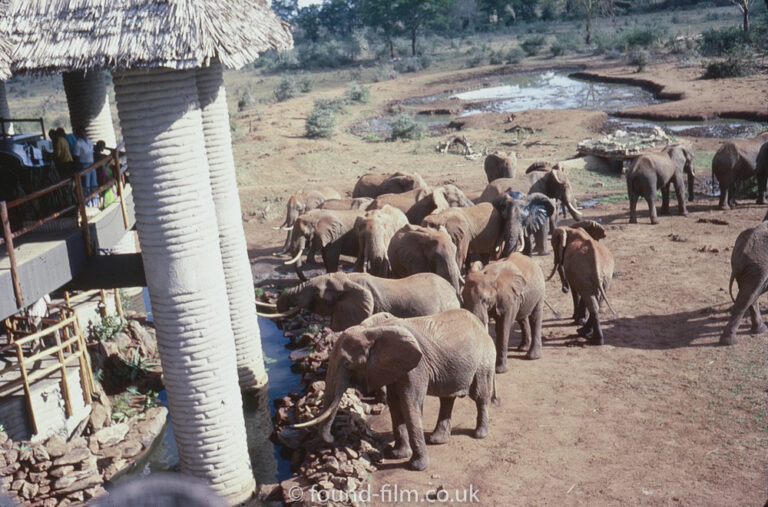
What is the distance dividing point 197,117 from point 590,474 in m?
5.85

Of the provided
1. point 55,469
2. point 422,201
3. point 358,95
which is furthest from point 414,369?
point 358,95

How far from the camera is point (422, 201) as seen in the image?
15625 millimetres

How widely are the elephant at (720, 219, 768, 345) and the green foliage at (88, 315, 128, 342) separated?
32.3ft

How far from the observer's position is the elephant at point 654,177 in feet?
57.6

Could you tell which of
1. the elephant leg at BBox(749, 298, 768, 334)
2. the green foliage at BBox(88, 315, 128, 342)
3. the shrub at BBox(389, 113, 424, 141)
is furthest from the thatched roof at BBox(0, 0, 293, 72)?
the shrub at BBox(389, 113, 424, 141)

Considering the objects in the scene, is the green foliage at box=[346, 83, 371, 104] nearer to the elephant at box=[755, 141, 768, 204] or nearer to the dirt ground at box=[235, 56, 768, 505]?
the dirt ground at box=[235, 56, 768, 505]

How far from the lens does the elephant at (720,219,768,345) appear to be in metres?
10.8

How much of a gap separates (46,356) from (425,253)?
6.03 meters

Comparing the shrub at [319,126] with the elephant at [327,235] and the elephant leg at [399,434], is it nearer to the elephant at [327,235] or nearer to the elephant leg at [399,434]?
the elephant at [327,235]

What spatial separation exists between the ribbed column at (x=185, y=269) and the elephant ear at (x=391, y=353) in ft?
5.38

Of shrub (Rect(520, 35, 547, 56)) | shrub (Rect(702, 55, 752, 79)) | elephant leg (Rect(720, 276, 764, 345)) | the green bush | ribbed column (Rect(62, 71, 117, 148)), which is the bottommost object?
elephant leg (Rect(720, 276, 764, 345))

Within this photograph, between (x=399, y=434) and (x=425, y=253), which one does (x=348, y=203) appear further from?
(x=399, y=434)

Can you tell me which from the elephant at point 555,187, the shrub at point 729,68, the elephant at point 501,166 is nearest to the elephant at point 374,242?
the elephant at point 555,187

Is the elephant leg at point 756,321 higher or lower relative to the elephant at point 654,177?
lower
